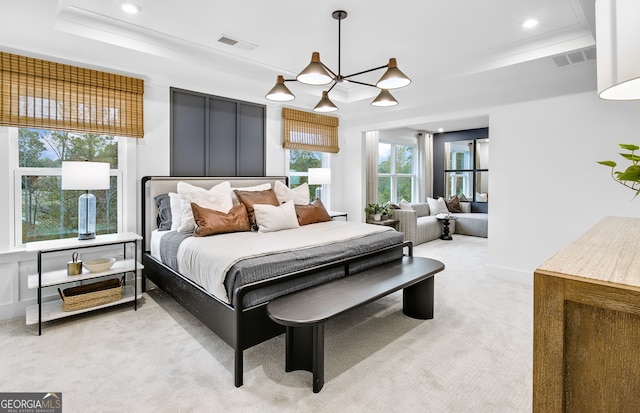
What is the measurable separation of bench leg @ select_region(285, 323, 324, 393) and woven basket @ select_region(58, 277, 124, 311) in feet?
6.57

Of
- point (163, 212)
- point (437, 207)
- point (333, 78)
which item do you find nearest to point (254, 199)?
point (163, 212)

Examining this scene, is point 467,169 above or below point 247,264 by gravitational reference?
above

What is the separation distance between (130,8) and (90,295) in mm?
2474

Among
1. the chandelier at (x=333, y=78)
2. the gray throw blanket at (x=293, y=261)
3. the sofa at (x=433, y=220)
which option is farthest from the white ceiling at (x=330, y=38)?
the sofa at (x=433, y=220)

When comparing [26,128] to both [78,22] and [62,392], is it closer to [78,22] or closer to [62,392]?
[78,22]

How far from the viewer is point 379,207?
6098 millimetres

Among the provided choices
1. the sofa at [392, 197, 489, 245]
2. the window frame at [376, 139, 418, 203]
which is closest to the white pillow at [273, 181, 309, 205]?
the sofa at [392, 197, 489, 245]

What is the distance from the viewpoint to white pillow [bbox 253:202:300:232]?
3.55 meters

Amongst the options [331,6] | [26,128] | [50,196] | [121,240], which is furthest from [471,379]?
[26,128]

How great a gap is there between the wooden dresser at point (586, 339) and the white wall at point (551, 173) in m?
3.52

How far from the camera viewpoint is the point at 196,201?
3.53 m

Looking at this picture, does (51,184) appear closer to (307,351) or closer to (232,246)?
(232,246)

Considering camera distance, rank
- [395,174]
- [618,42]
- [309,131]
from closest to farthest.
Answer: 1. [618,42]
2. [309,131]
3. [395,174]

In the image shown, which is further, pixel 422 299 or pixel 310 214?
pixel 310 214
